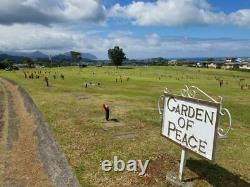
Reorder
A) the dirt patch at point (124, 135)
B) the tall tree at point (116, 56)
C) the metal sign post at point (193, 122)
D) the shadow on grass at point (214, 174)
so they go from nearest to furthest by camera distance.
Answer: the metal sign post at point (193, 122)
the shadow on grass at point (214, 174)
the dirt patch at point (124, 135)
the tall tree at point (116, 56)

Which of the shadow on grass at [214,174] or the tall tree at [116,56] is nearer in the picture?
the shadow on grass at [214,174]

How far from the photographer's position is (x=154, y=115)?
2412 centimetres

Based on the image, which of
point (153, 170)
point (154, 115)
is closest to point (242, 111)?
point (154, 115)

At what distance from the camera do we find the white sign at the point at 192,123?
9953 mm

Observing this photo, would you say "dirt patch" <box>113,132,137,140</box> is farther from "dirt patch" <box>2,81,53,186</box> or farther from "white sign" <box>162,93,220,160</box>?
"white sign" <box>162,93,220,160</box>

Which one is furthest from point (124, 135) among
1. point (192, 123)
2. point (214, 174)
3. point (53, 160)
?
point (192, 123)

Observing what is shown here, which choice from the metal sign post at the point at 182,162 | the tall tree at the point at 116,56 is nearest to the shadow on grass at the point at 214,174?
the metal sign post at the point at 182,162

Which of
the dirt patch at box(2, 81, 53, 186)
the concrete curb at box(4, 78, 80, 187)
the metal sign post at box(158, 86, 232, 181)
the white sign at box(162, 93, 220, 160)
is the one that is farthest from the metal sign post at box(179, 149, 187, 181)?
the dirt patch at box(2, 81, 53, 186)

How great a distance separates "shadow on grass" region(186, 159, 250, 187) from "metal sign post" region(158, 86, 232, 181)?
1.20 meters

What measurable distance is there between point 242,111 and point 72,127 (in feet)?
50.0

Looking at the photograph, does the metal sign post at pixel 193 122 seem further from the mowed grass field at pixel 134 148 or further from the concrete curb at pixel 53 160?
the concrete curb at pixel 53 160

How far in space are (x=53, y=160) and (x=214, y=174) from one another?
6.21 m

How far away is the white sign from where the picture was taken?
9.95 m

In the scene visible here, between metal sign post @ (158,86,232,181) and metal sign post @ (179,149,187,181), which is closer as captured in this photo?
metal sign post @ (158,86,232,181)
